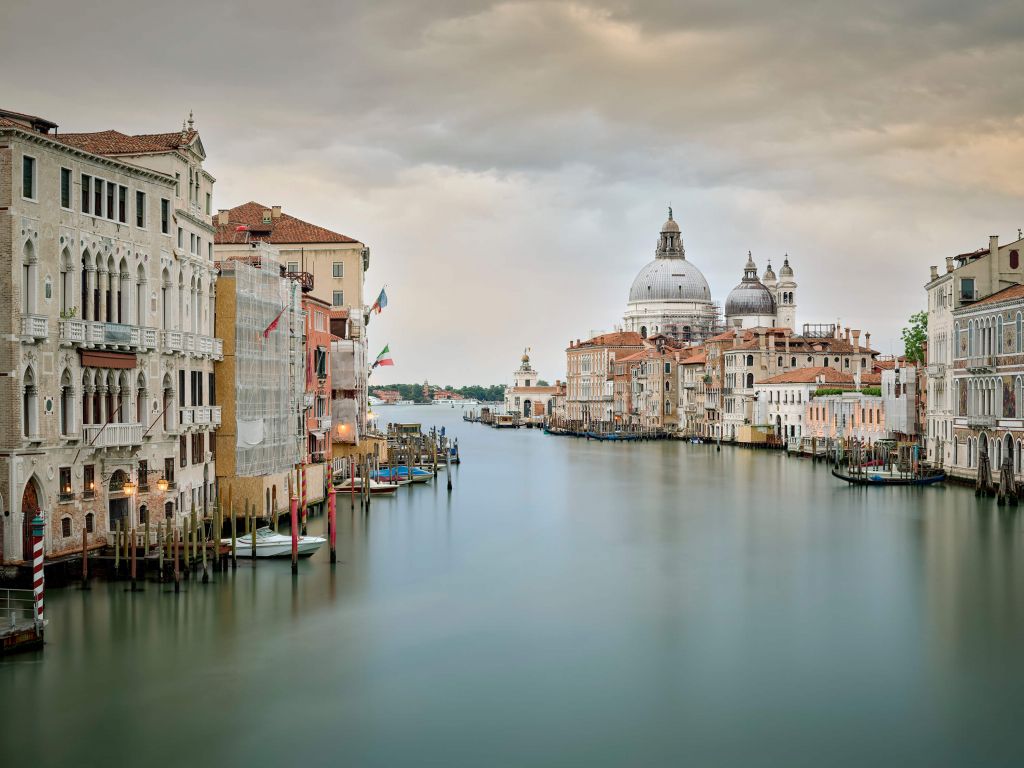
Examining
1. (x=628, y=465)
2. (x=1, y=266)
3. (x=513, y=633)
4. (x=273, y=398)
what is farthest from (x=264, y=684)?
(x=628, y=465)

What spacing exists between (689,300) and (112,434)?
76498 mm

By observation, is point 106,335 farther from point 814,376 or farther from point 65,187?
point 814,376

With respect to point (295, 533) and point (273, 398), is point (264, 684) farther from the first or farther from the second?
point (273, 398)

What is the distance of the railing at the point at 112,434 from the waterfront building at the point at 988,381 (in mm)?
20482

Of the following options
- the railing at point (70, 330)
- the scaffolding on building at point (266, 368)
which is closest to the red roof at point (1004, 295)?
the scaffolding on building at point (266, 368)

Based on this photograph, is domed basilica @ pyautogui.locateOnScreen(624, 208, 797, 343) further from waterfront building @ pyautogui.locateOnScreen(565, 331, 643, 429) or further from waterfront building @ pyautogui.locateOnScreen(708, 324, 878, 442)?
waterfront building @ pyautogui.locateOnScreen(708, 324, 878, 442)

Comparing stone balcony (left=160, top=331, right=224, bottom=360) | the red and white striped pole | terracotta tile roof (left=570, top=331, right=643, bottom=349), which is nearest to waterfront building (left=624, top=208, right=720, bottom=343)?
terracotta tile roof (left=570, top=331, right=643, bottom=349)

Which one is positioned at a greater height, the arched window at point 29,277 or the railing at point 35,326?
the arched window at point 29,277

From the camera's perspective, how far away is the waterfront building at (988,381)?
28594mm

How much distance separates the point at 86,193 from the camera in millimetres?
16891

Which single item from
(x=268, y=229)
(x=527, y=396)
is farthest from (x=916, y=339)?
(x=527, y=396)

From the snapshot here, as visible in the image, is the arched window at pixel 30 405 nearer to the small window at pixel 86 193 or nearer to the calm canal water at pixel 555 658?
the calm canal water at pixel 555 658

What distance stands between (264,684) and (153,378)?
7102 millimetres

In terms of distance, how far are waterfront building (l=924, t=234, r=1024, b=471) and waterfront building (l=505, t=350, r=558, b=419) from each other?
67.9 metres
